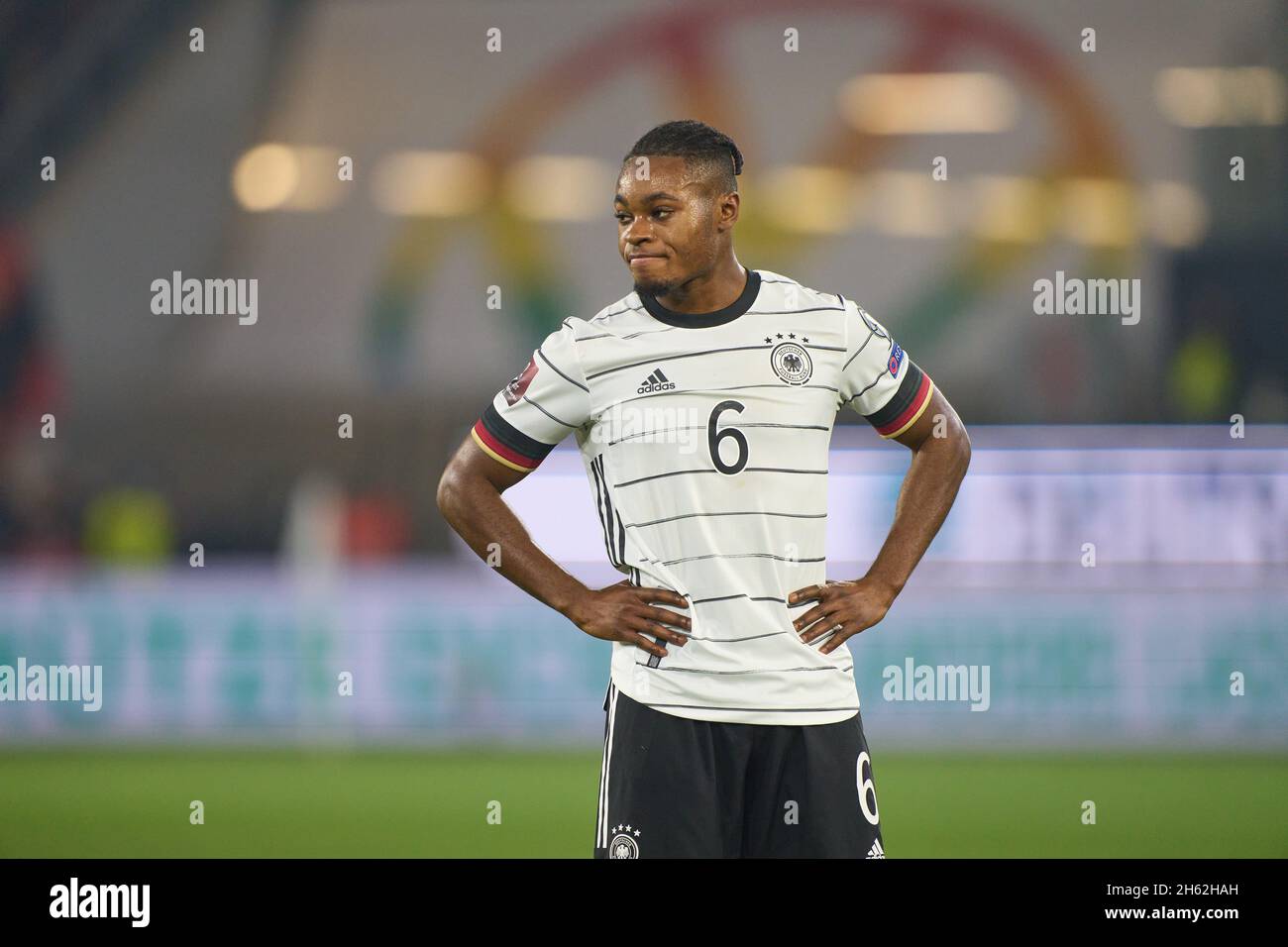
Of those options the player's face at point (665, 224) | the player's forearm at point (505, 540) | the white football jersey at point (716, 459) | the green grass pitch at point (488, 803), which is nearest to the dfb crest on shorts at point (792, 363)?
the white football jersey at point (716, 459)

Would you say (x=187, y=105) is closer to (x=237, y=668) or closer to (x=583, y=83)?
(x=583, y=83)

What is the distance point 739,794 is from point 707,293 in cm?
94

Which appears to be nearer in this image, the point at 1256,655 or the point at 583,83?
the point at 1256,655

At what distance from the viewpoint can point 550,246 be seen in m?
12.2

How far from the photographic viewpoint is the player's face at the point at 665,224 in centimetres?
287

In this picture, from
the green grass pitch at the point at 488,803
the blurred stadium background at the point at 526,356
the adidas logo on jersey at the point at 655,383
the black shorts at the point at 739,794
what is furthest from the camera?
the blurred stadium background at the point at 526,356

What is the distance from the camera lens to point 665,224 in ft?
9.43

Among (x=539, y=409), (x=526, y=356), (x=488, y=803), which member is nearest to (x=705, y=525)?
(x=539, y=409)

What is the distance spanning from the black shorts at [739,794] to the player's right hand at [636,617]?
0.14 metres

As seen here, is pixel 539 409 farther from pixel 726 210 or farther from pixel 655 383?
pixel 726 210

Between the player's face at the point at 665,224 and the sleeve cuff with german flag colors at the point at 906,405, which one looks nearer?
the player's face at the point at 665,224

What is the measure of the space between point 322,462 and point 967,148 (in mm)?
5622

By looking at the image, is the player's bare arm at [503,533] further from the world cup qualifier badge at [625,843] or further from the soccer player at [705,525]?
the world cup qualifier badge at [625,843]
